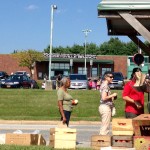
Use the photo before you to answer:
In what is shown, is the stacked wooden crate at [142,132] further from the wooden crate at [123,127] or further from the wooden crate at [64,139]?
the wooden crate at [64,139]

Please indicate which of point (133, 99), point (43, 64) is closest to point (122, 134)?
point (133, 99)

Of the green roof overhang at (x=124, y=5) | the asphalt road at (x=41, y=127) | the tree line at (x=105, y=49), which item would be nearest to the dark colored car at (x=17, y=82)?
the asphalt road at (x=41, y=127)

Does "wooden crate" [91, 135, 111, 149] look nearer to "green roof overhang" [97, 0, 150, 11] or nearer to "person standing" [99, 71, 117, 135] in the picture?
"person standing" [99, 71, 117, 135]

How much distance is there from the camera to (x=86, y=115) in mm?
23469

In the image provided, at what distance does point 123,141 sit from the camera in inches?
406

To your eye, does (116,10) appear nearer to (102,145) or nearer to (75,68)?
(102,145)

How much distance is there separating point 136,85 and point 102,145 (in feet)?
5.31

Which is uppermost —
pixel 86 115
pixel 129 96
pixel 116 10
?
pixel 116 10

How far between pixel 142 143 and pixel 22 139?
311cm

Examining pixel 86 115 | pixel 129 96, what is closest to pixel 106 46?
pixel 86 115

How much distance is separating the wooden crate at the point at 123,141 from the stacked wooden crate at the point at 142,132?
25cm

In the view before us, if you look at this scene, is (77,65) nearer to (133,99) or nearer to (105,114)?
(105,114)

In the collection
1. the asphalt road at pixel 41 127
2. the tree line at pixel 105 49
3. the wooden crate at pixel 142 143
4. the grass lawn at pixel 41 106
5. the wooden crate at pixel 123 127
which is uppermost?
the tree line at pixel 105 49

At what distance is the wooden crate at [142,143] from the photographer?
9266 mm
